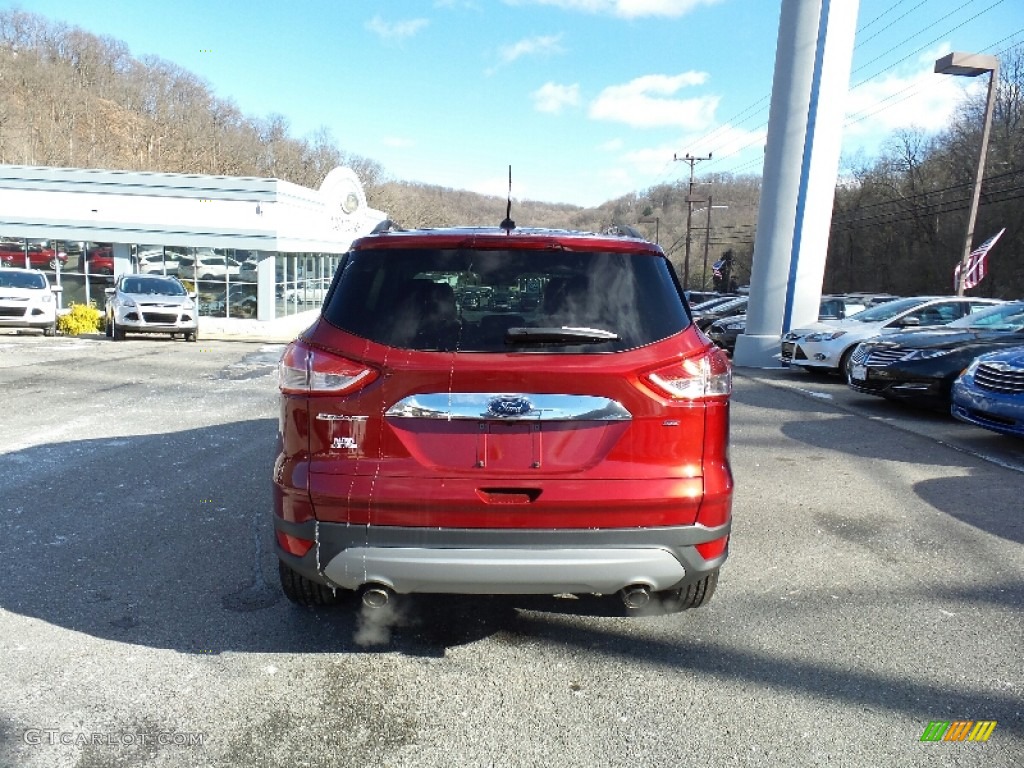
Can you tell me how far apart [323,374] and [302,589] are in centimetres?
104

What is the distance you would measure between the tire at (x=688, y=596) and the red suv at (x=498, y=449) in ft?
1.19

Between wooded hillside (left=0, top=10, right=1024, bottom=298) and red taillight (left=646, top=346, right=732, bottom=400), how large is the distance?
32.1m

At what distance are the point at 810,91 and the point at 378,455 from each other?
588 inches

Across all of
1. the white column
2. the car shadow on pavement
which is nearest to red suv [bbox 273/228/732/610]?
the car shadow on pavement

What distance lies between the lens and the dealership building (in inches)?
1023

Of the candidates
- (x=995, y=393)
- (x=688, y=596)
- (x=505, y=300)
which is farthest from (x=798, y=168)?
(x=505, y=300)

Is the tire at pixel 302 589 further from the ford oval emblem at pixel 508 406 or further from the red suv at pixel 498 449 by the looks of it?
the ford oval emblem at pixel 508 406

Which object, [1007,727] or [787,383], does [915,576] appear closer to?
[1007,727]

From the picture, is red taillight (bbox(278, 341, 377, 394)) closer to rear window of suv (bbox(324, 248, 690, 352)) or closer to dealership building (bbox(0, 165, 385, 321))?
rear window of suv (bbox(324, 248, 690, 352))

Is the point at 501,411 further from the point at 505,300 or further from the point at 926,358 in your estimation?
the point at 926,358

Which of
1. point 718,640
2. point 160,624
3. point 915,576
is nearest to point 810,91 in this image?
point 915,576

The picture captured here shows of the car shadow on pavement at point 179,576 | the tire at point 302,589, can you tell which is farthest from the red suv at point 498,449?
the car shadow on pavement at point 179,576

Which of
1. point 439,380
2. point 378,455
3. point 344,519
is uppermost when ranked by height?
point 439,380

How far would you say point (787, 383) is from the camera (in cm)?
1262
